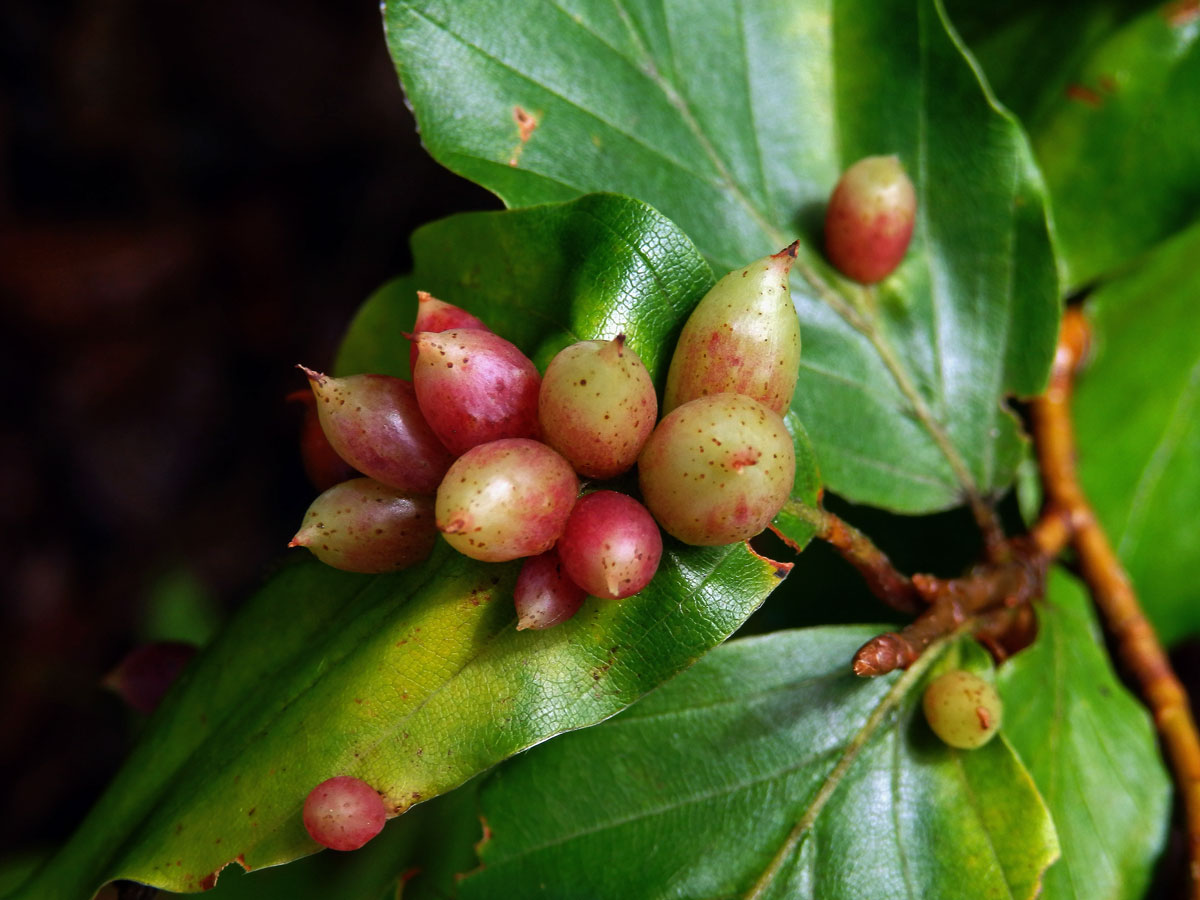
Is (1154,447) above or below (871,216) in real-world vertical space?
below

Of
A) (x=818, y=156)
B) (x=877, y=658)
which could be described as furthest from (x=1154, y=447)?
(x=877, y=658)

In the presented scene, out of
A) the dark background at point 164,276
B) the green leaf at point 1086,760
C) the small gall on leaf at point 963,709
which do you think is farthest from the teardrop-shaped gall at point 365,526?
the dark background at point 164,276

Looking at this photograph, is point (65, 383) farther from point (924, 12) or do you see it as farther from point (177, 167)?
point (924, 12)

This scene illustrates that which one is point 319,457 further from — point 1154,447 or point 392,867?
point 1154,447

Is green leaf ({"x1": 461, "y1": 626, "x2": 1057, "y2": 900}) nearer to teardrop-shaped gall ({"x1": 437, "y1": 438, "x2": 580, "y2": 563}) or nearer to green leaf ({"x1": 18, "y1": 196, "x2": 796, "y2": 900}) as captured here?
green leaf ({"x1": 18, "y1": 196, "x2": 796, "y2": 900})

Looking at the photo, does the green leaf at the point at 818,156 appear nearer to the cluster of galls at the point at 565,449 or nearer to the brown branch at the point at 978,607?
the brown branch at the point at 978,607

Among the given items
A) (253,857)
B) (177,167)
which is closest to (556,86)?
(253,857)
